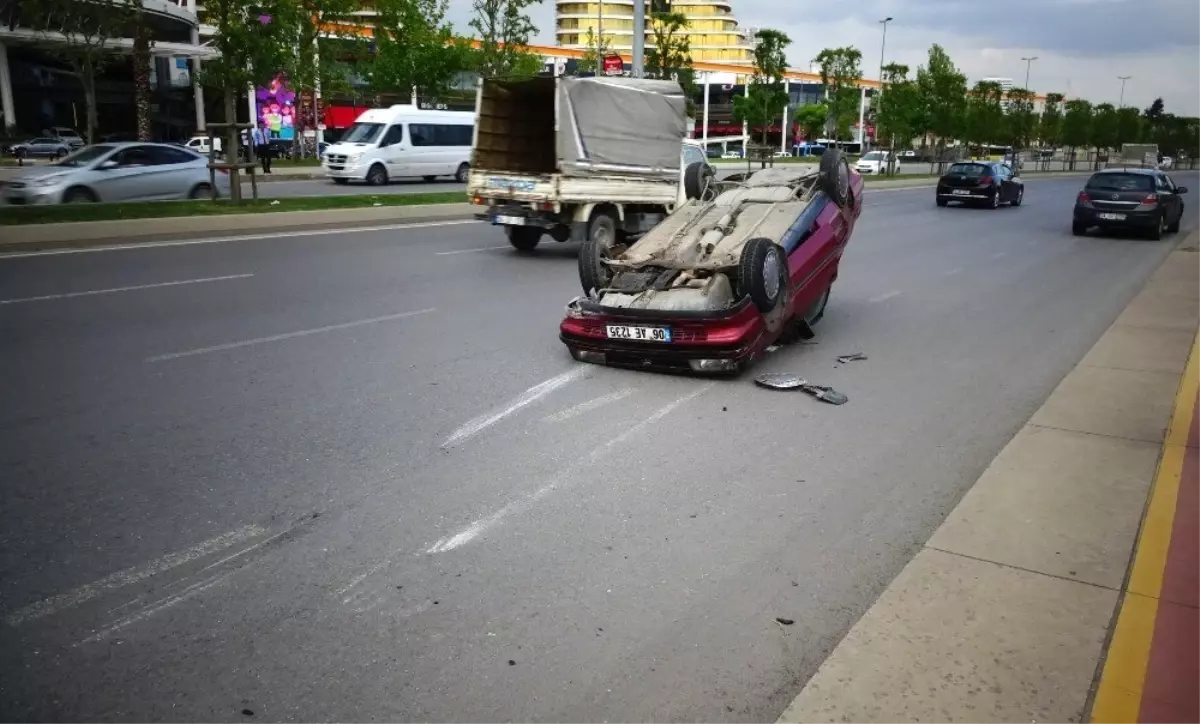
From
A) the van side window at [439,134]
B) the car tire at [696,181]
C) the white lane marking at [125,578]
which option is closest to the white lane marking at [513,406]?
the white lane marking at [125,578]

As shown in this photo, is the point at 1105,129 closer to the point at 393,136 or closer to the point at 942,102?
the point at 942,102

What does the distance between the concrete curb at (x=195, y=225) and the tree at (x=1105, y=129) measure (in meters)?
78.5

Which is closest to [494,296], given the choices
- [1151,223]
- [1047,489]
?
[1047,489]

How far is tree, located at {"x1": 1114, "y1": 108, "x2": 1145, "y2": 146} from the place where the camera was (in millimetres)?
89881

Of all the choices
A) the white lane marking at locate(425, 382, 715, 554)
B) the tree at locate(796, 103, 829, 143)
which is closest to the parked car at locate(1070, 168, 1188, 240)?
the white lane marking at locate(425, 382, 715, 554)

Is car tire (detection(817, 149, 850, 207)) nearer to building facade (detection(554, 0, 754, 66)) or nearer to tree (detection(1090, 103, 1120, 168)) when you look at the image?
tree (detection(1090, 103, 1120, 168))

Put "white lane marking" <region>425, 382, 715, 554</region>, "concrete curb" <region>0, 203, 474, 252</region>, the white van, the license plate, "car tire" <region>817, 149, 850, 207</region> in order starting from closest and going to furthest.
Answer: "white lane marking" <region>425, 382, 715, 554</region> → the license plate → "car tire" <region>817, 149, 850, 207</region> → "concrete curb" <region>0, 203, 474, 252</region> → the white van

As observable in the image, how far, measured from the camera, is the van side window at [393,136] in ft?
108

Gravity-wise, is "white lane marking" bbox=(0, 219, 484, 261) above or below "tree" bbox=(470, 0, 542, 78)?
below

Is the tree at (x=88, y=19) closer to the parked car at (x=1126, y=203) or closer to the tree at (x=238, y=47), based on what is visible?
the tree at (x=238, y=47)

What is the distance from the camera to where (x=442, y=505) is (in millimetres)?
5016

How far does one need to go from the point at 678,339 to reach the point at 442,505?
10.1 ft

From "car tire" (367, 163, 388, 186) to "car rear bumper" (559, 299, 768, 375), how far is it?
2637 centimetres

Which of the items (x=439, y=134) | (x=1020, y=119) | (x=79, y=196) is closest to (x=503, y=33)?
(x=439, y=134)
